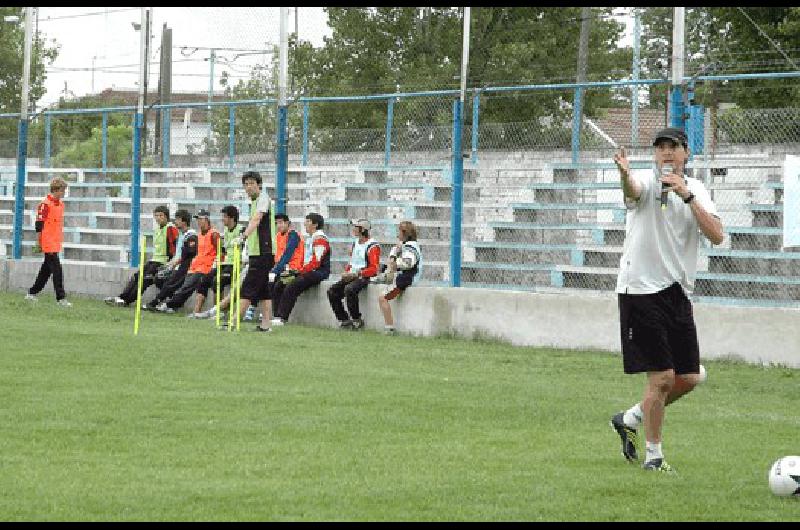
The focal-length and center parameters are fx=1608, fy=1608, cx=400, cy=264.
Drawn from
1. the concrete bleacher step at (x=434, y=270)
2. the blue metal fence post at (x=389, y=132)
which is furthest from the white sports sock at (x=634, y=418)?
the blue metal fence post at (x=389, y=132)

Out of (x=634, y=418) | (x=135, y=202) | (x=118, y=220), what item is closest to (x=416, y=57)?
(x=118, y=220)

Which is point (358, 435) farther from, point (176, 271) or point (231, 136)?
point (231, 136)

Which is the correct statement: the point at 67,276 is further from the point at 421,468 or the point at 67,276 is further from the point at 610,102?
the point at 421,468

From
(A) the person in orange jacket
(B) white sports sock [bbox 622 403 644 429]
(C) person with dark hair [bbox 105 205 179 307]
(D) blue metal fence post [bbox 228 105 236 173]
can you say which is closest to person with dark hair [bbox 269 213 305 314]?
(C) person with dark hair [bbox 105 205 179 307]

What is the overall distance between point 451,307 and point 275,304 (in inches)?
137

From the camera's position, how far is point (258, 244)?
797 inches

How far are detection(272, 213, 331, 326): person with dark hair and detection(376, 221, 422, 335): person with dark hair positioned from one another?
1495 millimetres

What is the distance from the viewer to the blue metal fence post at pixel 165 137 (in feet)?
99.3

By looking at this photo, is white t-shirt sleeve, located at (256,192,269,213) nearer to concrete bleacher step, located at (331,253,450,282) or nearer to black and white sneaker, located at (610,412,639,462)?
concrete bleacher step, located at (331,253,450,282)

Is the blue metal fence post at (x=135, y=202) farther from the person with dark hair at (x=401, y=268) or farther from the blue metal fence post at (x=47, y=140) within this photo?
the blue metal fence post at (x=47, y=140)

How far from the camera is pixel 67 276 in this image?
1136 inches

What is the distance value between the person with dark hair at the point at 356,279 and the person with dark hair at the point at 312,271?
59cm

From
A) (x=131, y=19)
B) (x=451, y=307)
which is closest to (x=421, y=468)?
(x=451, y=307)

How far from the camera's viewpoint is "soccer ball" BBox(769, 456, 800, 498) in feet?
27.5
